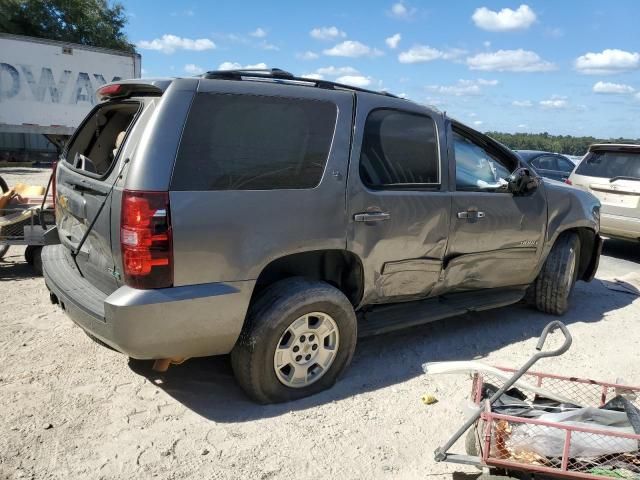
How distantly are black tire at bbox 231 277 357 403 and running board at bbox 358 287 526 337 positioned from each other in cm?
52

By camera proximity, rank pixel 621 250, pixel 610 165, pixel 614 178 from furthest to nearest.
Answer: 1. pixel 621 250
2. pixel 610 165
3. pixel 614 178

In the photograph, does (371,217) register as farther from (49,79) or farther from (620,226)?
(49,79)

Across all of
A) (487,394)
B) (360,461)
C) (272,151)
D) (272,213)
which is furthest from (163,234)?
(487,394)

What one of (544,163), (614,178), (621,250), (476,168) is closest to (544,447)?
(476,168)

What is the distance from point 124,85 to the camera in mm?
3279

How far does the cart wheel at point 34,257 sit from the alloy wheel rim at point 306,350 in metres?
3.81

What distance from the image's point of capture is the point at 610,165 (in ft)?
27.6

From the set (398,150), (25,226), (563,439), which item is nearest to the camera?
(563,439)

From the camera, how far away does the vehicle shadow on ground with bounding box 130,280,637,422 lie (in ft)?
11.1

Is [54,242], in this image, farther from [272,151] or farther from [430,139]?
[430,139]

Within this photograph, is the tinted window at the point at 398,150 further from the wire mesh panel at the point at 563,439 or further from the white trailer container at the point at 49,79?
the white trailer container at the point at 49,79

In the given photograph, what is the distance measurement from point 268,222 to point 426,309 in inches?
68.4

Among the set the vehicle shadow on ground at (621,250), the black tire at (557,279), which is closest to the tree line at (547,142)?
the vehicle shadow on ground at (621,250)

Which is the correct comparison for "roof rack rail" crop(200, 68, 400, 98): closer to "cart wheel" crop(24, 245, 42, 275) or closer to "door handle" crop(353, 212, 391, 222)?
"door handle" crop(353, 212, 391, 222)
